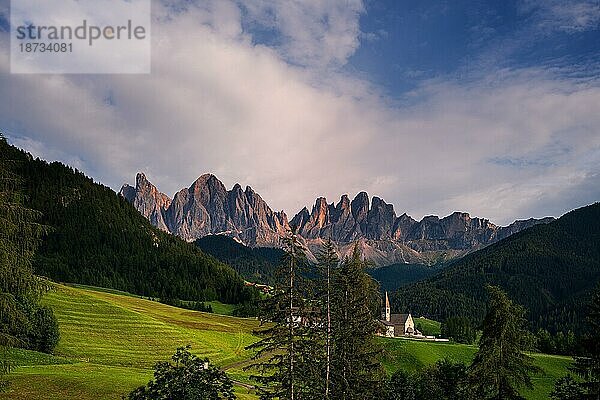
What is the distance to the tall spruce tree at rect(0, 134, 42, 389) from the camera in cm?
2236

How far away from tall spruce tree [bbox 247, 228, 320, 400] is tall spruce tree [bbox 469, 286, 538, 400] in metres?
14.8

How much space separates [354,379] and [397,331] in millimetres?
124765

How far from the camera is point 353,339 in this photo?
106ft

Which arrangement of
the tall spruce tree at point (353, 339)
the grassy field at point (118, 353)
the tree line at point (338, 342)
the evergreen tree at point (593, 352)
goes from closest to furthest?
the tree line at point (338, 342)
the evergreen tree at point (593, 352)
the tall spruce tree at point (353, 339)
the grassy field at point (118, 353)

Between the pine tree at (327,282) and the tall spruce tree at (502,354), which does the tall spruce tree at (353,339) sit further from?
the tall spruce tree at (502,354)

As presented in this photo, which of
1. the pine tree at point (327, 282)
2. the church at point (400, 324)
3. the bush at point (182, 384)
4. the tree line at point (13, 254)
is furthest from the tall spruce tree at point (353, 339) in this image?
the church at point (400, 324)

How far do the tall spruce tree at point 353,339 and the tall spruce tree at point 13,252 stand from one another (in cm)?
1793

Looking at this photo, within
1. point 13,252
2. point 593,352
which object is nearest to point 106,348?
point 13,252

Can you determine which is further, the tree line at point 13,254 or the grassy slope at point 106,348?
the grassy slope at point 106,348

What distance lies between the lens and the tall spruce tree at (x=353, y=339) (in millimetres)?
30703

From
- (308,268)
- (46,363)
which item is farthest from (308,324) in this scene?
(46,363)

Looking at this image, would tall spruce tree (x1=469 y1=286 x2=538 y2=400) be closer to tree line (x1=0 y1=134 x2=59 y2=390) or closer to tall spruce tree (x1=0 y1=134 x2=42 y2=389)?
tree line (x1=0 y1=134 x2=59 y2=390)

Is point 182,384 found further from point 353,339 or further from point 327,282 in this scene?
point 353,339

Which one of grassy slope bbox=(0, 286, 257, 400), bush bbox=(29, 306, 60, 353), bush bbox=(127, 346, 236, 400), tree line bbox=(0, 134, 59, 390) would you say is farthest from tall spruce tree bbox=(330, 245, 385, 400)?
Result: bush bbox=(29, 306, 60, 353)
